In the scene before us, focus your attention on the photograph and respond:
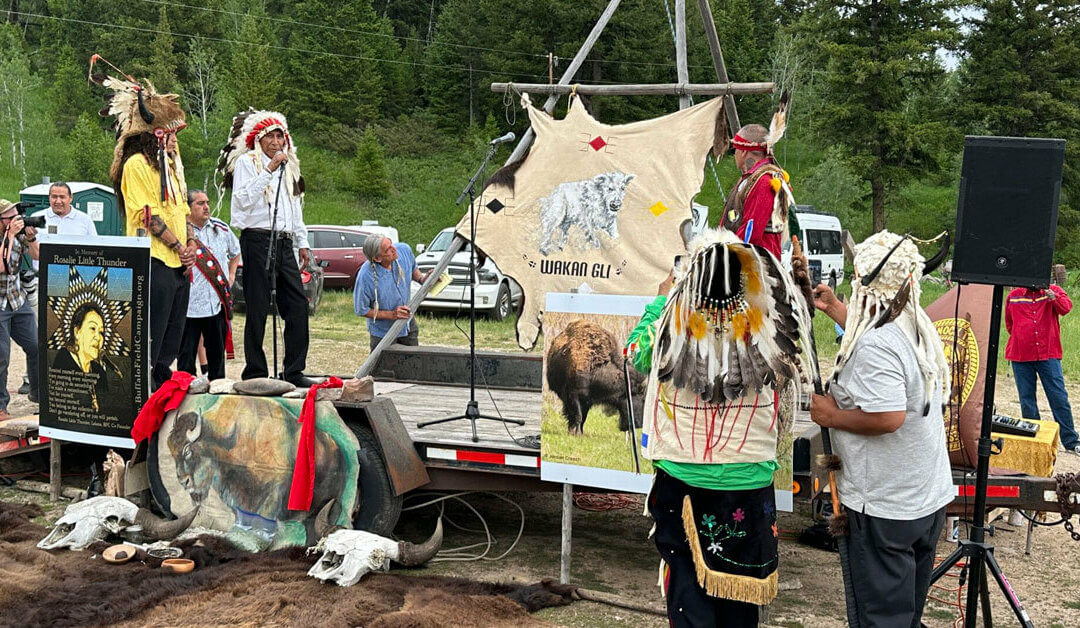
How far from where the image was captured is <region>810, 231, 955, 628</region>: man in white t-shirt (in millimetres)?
3340

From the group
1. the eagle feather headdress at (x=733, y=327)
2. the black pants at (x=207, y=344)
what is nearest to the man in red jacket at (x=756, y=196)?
the eagle feather headdress at (x=733, y=327)

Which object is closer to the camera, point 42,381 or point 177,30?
point 42,381

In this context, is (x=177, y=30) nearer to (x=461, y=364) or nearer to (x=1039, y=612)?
(x=461, y=364)

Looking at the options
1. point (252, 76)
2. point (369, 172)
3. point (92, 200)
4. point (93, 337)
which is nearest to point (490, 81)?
point (369, 172)

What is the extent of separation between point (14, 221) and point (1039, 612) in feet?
26.7

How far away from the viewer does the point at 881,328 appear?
3.39 metres

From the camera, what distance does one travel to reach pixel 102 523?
216 inches

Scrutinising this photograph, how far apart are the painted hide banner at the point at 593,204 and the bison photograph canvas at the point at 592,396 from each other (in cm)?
161

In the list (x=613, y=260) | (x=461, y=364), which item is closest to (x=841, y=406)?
(x=613, y=260)

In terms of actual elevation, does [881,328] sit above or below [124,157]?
below

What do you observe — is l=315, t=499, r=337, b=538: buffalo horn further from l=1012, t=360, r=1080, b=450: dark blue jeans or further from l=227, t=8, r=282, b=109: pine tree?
l=227, t=8, r=282, b=109: pine tree

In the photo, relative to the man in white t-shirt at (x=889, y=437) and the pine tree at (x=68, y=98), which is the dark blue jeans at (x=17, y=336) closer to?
the man in white t-shirt at (x=889, y=437)

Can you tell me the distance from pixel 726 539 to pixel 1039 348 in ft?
19.3

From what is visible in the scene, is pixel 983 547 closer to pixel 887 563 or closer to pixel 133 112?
pixel 887 563
